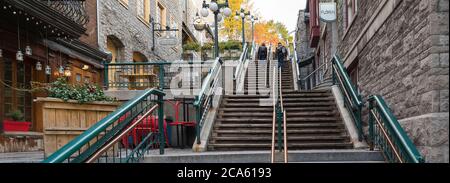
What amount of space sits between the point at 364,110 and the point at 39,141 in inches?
330

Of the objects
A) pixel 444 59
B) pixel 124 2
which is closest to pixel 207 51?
pixel 124 2

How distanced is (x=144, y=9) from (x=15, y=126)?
1383cm

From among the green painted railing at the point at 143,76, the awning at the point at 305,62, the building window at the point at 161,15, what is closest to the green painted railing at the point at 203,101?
the green painted railing at the point at 143,76

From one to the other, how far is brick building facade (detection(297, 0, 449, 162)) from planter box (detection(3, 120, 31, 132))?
8447 millimetres

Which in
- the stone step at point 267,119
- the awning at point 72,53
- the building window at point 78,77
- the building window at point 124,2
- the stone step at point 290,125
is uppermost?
the building window at point 124,2

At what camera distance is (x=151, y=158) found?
23.2ft

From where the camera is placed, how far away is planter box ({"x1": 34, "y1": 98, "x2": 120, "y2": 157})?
629 cm

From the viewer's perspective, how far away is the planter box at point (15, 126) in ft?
38.3

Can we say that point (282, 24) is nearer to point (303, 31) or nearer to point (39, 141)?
point (303, 31)

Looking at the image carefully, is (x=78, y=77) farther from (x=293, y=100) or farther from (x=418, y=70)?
(x=418, y=70)

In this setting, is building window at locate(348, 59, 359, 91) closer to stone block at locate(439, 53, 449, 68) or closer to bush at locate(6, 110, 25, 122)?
stone block at locate(439, 53, 449, 68)

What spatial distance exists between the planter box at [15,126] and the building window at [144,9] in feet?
39.0

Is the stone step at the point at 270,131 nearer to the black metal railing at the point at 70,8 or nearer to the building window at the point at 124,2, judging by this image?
the black metal railing at the point at 70,8
